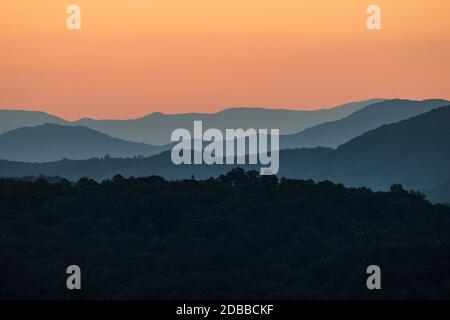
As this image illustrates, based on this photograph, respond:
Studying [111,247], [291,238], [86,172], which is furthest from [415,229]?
[86,172]

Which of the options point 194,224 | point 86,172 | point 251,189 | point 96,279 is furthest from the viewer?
point 86,172

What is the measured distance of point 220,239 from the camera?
7794 cm

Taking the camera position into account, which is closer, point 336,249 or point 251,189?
point 336,249

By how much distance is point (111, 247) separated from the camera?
77.7 metres

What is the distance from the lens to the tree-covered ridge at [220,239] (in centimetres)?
6706

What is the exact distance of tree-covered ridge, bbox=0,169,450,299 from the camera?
67.1m

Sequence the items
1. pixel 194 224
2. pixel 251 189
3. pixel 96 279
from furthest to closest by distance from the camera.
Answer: pixel 251 189, pixel 194 224, pixel 96 279
